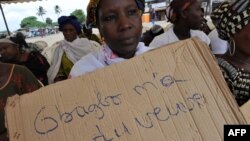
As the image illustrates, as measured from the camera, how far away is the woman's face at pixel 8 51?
2582 mm

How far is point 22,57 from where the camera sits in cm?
280

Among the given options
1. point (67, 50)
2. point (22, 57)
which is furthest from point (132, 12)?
point (67, 50)

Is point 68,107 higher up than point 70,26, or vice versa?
point 68,107

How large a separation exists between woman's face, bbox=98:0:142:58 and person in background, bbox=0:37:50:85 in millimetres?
1824

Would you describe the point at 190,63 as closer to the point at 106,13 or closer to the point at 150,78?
the point at 150,78

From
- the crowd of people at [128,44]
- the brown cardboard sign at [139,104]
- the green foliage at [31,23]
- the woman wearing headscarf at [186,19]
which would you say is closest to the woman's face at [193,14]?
the woman wearing headscarf at [186,19]

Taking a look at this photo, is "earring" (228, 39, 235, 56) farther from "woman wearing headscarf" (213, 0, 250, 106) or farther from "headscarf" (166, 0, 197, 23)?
"headscarf" (166, 0, 197, 23)

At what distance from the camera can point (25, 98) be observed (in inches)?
28.6

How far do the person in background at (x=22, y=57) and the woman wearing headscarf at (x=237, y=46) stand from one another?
197 centimetres

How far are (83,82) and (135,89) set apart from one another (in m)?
0.12

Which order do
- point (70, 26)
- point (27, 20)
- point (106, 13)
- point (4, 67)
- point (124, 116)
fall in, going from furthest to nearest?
point (27, 20) → point (70, 26) → point (4, 67) → point (106, 13) → point (124, 116)

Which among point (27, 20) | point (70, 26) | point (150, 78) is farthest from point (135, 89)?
point (27, 20)

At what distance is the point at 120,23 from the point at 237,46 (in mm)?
443

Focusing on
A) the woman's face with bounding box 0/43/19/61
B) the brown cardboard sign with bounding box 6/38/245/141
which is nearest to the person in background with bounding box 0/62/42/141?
the brown cardboard sign with bounding box 6/38/245/141
